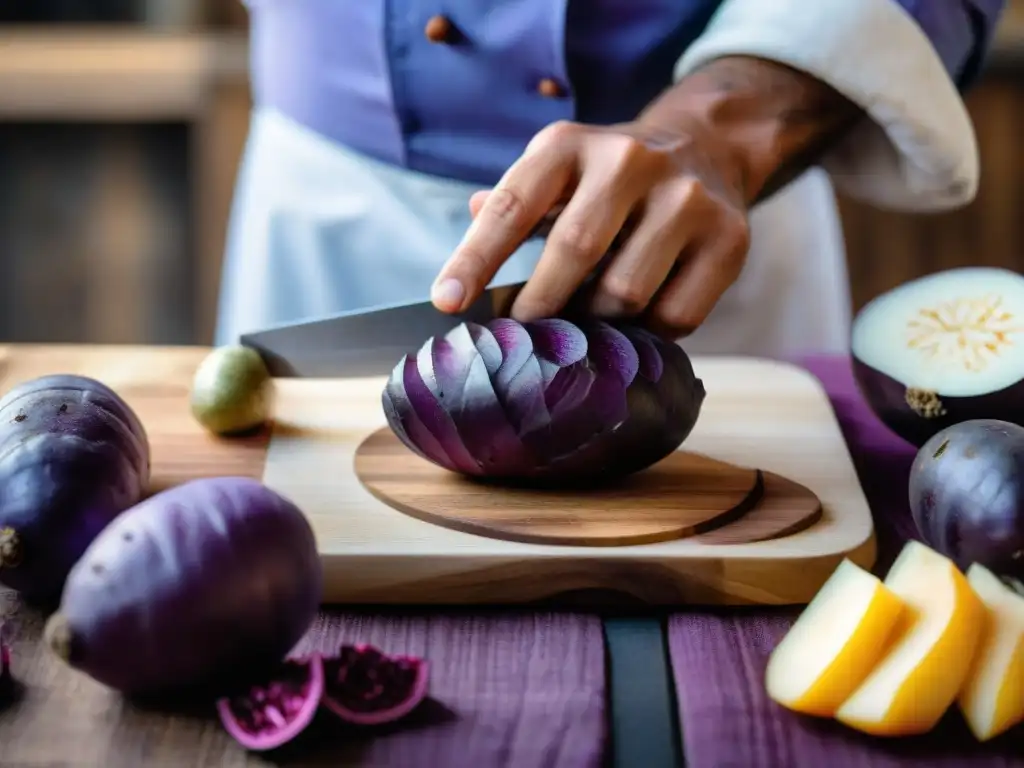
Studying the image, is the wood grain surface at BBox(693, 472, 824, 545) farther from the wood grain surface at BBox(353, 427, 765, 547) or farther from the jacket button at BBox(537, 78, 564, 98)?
the jacket button at BBox(537, 78, 564, 98)

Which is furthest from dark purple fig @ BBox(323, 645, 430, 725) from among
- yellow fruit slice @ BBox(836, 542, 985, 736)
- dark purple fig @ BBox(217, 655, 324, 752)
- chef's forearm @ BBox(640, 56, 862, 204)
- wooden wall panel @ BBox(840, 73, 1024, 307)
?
wooden wall panel @ BBox(840, 73, 1024, 307)

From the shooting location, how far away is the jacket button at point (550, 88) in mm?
1523

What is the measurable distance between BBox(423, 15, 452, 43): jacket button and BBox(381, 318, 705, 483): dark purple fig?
1.72 feet

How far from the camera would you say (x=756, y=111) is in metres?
1.43

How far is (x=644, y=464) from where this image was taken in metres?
1.13

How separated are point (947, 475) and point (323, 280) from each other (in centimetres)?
105

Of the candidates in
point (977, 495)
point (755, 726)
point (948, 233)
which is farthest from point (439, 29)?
point (948, 233)

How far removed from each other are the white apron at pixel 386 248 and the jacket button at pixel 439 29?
20 centimetres

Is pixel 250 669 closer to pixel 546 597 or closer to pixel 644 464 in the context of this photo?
pixel 546 597

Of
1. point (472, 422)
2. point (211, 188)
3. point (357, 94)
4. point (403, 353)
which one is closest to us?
point (472, 422)

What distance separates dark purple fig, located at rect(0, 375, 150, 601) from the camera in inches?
36.1

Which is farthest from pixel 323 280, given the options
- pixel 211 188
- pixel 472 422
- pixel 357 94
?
pixel 211 188

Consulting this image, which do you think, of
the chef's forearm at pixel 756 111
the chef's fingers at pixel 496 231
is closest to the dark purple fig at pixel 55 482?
the chef's fingers at pixel 496 231

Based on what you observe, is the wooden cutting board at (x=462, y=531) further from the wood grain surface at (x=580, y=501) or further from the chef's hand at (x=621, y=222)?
the chef's hand at (x=621, y=222)
